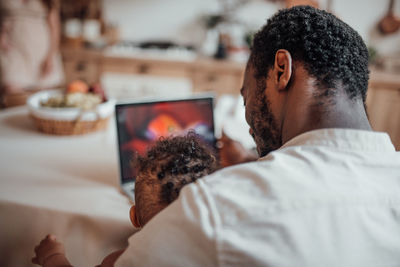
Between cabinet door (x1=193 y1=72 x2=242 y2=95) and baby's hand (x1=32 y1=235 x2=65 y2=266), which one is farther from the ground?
cabinet door (x1=193 y1=72 x2=242 y2=95)

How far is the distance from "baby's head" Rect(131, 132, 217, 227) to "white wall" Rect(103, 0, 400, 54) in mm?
2877

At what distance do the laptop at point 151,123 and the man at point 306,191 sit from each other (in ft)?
1.90

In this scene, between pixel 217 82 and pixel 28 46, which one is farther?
pixel 217 82

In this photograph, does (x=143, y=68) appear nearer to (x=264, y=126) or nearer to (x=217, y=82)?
(x=217, y=82)

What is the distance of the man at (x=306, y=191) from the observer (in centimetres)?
47

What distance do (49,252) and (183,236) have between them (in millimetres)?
495

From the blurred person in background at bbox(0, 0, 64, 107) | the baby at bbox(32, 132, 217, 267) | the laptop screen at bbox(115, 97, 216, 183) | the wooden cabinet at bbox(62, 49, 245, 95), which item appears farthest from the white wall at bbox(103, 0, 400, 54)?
the baby at bbox(32, 132, 217, 267)

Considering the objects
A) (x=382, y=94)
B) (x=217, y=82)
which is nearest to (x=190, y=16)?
(x=217, y=82)

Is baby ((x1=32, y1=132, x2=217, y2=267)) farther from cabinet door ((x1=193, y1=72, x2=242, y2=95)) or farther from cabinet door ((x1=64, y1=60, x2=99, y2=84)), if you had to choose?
cabinet door ((x1=64, y1=60, x2=99, y2=84))

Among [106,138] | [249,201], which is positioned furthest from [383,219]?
[106,138]

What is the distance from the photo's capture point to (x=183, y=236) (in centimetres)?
48

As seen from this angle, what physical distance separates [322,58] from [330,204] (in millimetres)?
279

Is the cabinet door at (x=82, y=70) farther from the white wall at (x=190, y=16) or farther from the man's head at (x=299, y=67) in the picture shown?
the man's head at (x=299, y=67)

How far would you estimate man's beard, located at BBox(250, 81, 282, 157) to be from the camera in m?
0.72
